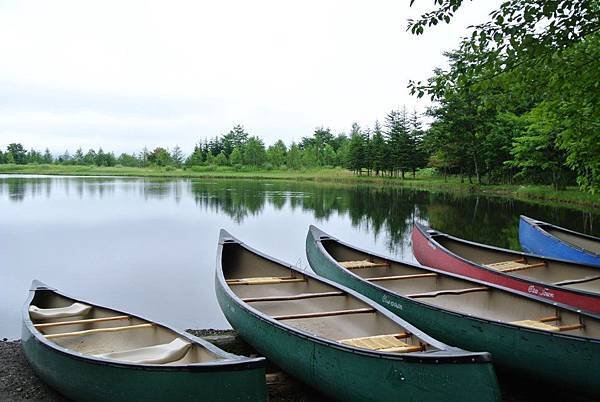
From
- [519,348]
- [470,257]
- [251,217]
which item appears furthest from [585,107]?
[251,217]

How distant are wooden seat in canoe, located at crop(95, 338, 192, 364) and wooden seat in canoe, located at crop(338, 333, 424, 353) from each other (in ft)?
4.38

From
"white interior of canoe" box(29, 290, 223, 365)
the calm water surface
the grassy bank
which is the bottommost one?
the calm water surface

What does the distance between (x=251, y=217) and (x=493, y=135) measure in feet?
67.0

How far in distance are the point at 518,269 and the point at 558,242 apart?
2.58 m

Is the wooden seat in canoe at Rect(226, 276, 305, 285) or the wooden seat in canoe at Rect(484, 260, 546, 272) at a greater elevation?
the wooden seat in canoe at Rect(484, 260, 546, 272)

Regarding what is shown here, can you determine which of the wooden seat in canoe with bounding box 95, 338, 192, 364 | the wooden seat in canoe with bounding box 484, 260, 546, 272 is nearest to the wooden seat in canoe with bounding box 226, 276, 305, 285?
the wooden seat in canoe with bounding box 95, 338, 192, 364

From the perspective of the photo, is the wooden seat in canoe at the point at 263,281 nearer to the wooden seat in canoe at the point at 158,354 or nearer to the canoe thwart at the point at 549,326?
the wooden seat in canoe at the point at 158,354

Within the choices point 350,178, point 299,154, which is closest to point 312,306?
point 350,178

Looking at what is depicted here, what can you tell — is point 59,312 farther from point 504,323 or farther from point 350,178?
point 350,178

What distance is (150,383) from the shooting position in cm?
357

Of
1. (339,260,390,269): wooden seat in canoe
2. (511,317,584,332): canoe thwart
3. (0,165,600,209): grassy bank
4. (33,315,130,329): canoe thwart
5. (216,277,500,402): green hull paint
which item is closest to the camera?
(216,277,500,402): green hull paint

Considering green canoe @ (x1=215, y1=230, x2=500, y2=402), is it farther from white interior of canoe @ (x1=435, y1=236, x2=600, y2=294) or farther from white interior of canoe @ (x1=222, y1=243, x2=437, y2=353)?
white interior of canoe @ (x1=435, y1=236, x2=600, y2=294)

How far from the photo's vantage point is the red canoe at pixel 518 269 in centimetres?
571

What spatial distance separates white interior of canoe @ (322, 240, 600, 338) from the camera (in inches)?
182
